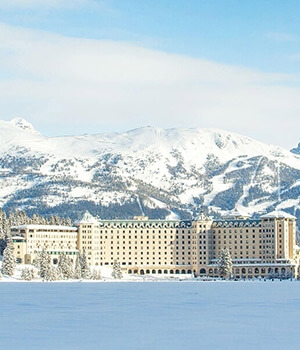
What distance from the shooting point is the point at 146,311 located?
14100cm

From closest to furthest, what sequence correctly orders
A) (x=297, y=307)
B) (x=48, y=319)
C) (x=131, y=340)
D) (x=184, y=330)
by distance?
1. (x=131, y=340)
2. (x=184, y=330)
3. (x=48, y=319)
4. (x=297, y=307)

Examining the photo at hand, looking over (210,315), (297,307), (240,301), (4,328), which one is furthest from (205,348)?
(240,301)

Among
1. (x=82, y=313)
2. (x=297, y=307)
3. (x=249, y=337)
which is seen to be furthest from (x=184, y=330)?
(x=297, y=307)

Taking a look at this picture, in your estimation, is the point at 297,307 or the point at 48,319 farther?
the point at 297,307

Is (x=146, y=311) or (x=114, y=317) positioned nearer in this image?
(x=114, y=317)

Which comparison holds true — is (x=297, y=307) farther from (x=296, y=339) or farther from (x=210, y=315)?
(x=296, y=339)

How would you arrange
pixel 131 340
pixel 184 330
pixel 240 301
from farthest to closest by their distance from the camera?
pixel 240 301 → pixel 184 330 → pixel 131 340

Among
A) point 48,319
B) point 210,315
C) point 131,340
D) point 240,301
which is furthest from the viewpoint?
point 240,301

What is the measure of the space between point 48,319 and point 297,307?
46104mm

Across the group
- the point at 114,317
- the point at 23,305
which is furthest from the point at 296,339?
the point at 23,305

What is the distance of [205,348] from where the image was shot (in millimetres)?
95688

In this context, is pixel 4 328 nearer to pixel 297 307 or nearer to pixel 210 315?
pixel 210 315

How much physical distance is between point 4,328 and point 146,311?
32.8 metres

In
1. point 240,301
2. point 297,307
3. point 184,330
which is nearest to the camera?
point 184,330
